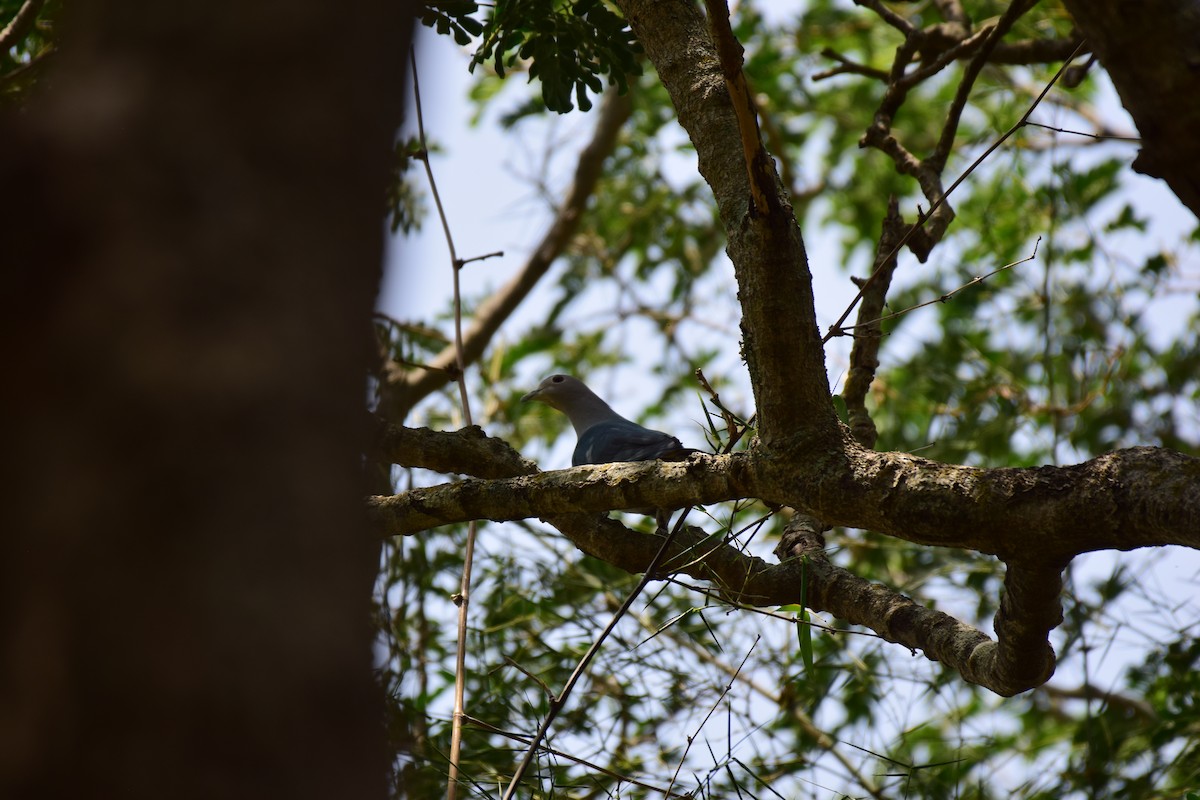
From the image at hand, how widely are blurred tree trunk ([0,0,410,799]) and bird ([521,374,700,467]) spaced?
10.2ft

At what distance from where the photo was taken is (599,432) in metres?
5.60

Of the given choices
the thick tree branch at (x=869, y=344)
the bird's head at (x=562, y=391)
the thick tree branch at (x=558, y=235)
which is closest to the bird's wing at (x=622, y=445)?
the bird's head at (x=562, y=391)

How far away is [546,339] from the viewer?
25.9 feet

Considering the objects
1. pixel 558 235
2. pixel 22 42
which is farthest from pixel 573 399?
pixel 22 42

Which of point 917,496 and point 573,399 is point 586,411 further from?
point 917,496

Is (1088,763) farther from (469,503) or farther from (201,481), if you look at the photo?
(201,481)

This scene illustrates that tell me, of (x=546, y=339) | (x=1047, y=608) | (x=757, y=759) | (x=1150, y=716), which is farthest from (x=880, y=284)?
(x=546, y=339)

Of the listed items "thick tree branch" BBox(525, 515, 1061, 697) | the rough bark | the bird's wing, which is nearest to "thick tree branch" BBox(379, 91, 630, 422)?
the bird's wing

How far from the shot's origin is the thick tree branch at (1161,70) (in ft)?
4.99

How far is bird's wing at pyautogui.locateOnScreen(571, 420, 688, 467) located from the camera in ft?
16.9

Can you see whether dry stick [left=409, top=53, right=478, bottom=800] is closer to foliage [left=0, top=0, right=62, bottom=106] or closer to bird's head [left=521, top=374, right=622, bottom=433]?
foliage [left=0, top=0, right=62, bottom=106]

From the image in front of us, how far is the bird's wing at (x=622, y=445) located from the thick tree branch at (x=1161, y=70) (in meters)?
3.39

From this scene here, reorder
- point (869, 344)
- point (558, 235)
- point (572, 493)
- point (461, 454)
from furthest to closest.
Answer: point (558, 235), point (869, 344), point (461, 454), point (572, 493)

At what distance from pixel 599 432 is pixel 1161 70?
4.20 meters
